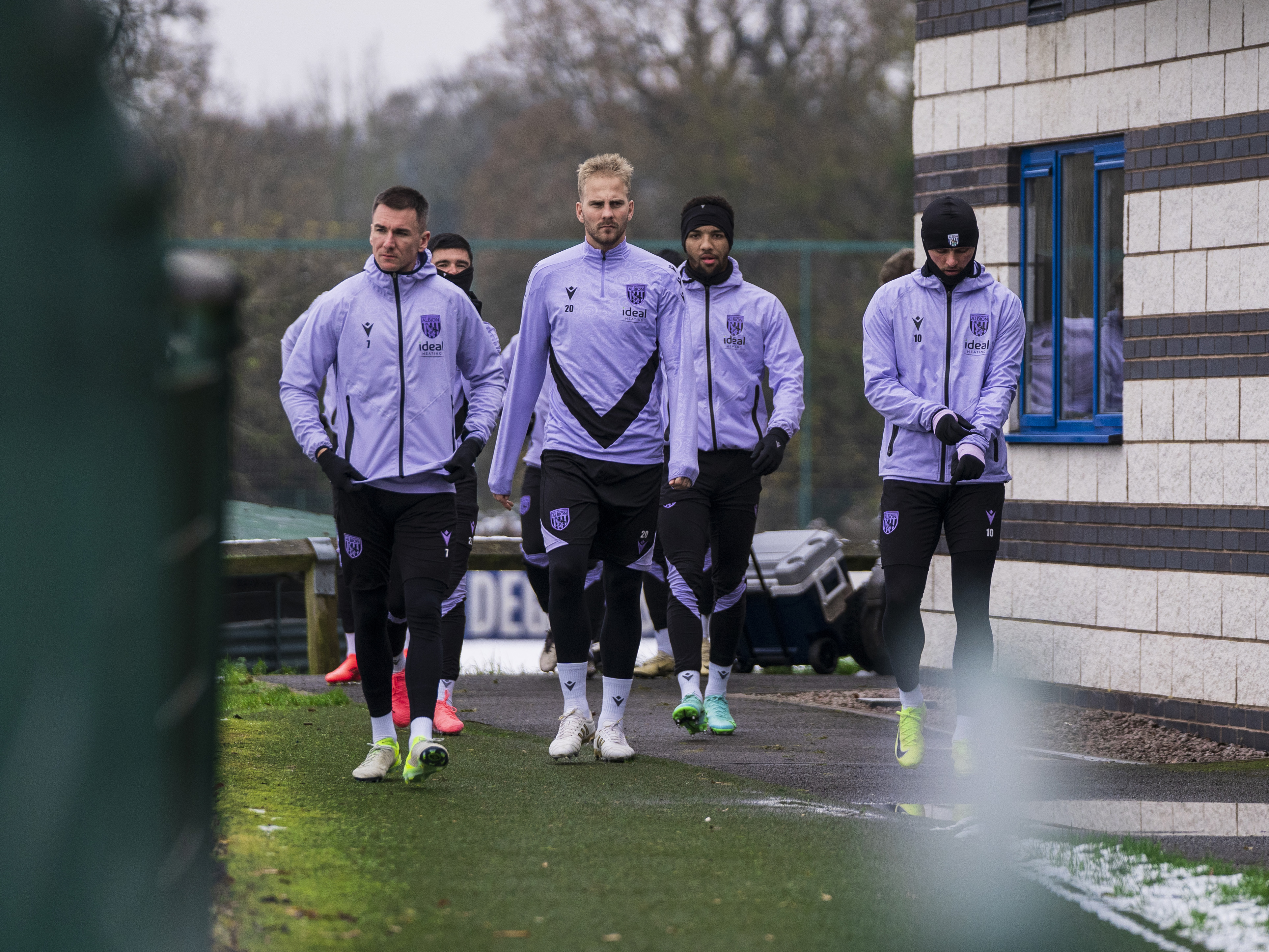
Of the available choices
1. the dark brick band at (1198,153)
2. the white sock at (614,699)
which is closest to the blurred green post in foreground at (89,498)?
the white sock at (614,699)

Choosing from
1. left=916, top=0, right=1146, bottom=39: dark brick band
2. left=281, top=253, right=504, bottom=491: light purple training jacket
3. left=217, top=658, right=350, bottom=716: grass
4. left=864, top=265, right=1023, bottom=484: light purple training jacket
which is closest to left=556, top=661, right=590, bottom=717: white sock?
left=281, top=253, right=504, bottom=491: light purple training jacket

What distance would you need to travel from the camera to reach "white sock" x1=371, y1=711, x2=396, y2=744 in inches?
247

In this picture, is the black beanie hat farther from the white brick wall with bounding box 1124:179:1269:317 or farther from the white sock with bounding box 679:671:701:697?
the white sock with bounding box 679:671:701:697

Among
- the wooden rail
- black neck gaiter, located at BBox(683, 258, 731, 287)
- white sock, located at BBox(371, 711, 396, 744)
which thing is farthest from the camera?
the wooden rail

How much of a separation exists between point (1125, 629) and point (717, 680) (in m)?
2.15

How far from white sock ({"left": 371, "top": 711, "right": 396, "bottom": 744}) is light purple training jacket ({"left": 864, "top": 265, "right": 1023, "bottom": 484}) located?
7.34 ft

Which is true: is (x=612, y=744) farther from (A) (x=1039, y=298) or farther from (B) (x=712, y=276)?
(A) (x=1039, y=298)

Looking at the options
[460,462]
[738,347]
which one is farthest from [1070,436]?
[460,462]

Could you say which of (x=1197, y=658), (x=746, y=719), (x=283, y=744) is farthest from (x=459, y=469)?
(x=1197, y=658)

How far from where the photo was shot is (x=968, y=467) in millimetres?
6676

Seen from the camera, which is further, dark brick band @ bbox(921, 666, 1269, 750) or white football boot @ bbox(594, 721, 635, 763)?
dark brick band @ bbox(921, 666, 1269, 750)

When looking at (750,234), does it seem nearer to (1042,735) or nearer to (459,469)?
(1042,735)

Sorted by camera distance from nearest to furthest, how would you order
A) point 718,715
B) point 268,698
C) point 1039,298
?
point 718,715, point 268,698, point 1039,298

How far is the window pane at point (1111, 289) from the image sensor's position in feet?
29.6
